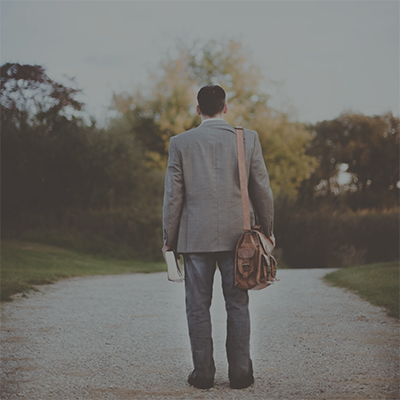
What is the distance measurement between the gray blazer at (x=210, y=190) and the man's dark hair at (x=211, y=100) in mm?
129

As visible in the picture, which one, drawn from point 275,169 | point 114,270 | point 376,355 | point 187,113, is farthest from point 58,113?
point 376,355

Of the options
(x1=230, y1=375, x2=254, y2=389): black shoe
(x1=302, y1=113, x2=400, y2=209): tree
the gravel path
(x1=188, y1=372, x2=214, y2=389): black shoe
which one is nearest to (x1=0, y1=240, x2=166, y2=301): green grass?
the gravel path

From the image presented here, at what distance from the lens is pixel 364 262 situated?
623 inches

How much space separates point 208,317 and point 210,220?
650 mm

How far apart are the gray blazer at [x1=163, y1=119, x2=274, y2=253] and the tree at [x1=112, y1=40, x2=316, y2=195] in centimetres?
2198

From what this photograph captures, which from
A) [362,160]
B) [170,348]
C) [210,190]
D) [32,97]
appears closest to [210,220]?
[210,190]

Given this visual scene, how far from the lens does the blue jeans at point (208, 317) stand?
128 inches

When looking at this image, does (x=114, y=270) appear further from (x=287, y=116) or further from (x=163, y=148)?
(x=287, y=116)

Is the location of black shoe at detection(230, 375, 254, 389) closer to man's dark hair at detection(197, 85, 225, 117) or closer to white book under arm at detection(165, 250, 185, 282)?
white book under arm at detection(165, 250, 185, 282)

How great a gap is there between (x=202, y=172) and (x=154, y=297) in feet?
15.1

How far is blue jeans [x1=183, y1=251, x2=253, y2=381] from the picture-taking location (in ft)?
10.7

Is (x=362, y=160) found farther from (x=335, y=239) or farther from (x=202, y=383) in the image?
(x=202, y=383)

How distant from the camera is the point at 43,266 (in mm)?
10938

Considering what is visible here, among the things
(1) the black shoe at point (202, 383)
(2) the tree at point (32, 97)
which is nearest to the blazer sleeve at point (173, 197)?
(1) the black shoe at point (202, 383)
